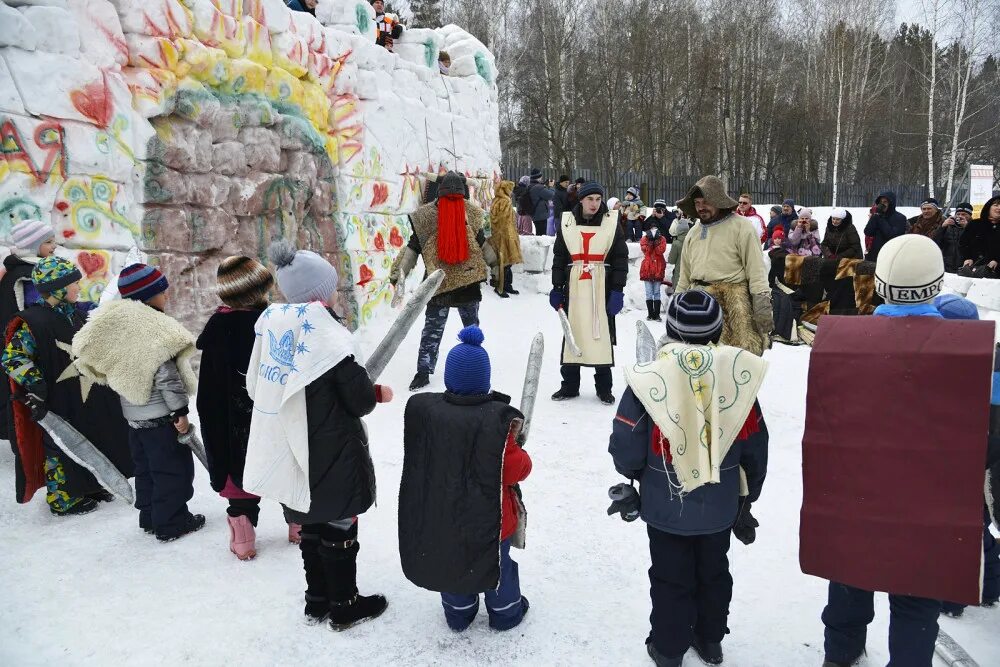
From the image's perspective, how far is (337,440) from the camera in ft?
8.25

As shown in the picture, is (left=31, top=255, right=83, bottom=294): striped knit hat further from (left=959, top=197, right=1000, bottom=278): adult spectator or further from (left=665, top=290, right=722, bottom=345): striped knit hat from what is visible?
(left=959, top=197, right=1000, bottom=278): adult spectator

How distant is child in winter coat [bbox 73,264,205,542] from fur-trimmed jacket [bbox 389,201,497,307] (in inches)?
105

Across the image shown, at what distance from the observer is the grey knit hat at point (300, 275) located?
251cm

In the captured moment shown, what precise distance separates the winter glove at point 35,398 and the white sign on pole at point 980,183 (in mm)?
15975

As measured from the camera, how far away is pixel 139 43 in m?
4.86

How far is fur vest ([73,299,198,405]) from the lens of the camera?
10.4 ft

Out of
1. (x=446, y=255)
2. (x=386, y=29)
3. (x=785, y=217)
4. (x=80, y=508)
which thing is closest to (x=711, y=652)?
(x=80, y=508)

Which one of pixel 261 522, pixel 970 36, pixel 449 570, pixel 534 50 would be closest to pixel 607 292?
pixel 261 522

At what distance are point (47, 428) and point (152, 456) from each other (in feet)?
2.02

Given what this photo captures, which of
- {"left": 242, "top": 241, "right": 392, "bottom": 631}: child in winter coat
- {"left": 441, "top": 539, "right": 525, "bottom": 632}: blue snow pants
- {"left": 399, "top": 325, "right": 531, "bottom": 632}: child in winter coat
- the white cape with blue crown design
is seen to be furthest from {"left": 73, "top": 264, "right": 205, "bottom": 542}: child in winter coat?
{"left": 441, "top": 539, "right": 525, "bottom": 632}: blue snow pants

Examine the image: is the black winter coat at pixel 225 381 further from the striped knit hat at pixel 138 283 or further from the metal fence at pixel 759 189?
the metal fence at pixel 759 189

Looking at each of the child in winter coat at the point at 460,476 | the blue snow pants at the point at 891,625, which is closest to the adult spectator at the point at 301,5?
the child in winter coat at the point at 460,476

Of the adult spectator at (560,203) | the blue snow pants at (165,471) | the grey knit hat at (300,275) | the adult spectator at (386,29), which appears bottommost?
the blue snow pants at (165,471)

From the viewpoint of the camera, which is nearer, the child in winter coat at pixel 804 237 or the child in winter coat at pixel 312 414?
the child in winter coat at pixel 312 414
